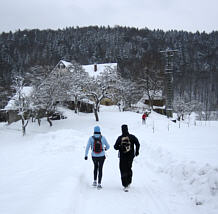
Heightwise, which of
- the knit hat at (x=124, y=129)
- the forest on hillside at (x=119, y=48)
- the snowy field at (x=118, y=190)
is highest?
the forest on hillside at (x=119, y=48)

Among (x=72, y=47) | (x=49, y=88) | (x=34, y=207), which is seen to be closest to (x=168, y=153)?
(x=34, y=207)

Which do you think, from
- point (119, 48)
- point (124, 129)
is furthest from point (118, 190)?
point (119, 48)

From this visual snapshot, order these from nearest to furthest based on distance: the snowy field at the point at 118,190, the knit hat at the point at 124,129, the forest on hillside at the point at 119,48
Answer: the snowy field at the point at 118,190 < the knit hat at the point at 124,129 < the forest on hillside at the point at 119,48

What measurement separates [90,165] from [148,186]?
3.50 meters

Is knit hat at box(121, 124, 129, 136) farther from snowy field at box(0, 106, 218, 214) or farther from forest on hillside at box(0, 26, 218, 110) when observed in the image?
forest on hillside at box(0, 26, 218, 110)

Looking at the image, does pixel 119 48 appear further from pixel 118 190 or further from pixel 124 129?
pixel 118 190

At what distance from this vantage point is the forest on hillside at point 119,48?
88938mm

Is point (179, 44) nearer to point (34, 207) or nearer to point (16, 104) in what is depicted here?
point (16, 104)

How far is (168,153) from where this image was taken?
9062 millimetres

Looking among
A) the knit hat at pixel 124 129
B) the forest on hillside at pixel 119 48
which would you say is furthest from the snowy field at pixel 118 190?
the forest on hillside at pixel 119 48

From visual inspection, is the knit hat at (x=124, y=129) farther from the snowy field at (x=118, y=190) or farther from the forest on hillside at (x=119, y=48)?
the forest on hillside at (x=119, y=48)

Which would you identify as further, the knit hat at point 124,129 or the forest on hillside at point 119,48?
the forest on hillside at point 119,48

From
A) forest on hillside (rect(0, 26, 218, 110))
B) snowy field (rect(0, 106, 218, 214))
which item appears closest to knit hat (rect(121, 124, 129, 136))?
snowy field (rect(0, 106, 218, 214))

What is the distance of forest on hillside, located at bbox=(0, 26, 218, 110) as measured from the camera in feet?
292
